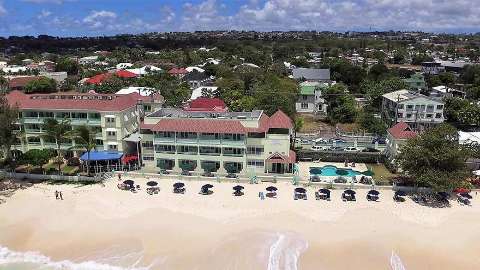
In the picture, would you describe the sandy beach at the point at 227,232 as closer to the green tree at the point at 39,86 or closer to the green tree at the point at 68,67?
the green tree at the point at 39,86

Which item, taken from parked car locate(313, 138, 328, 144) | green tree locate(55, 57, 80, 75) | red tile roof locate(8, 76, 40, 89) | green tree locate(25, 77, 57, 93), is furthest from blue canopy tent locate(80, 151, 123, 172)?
green tree locate(55, 57, 80, 75)

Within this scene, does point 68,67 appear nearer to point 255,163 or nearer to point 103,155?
point 103,155

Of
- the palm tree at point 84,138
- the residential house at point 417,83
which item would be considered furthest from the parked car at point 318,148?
the residential house at point 417,83

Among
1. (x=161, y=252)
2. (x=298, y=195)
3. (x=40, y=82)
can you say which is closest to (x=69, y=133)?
(x=161, y=252)

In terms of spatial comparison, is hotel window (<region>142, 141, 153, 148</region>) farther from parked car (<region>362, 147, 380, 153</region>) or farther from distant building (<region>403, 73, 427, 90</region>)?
distant building (<region>403, 73, 427, 90</region>)

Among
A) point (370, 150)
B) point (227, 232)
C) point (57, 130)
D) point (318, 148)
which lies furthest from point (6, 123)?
point (370, 150)
